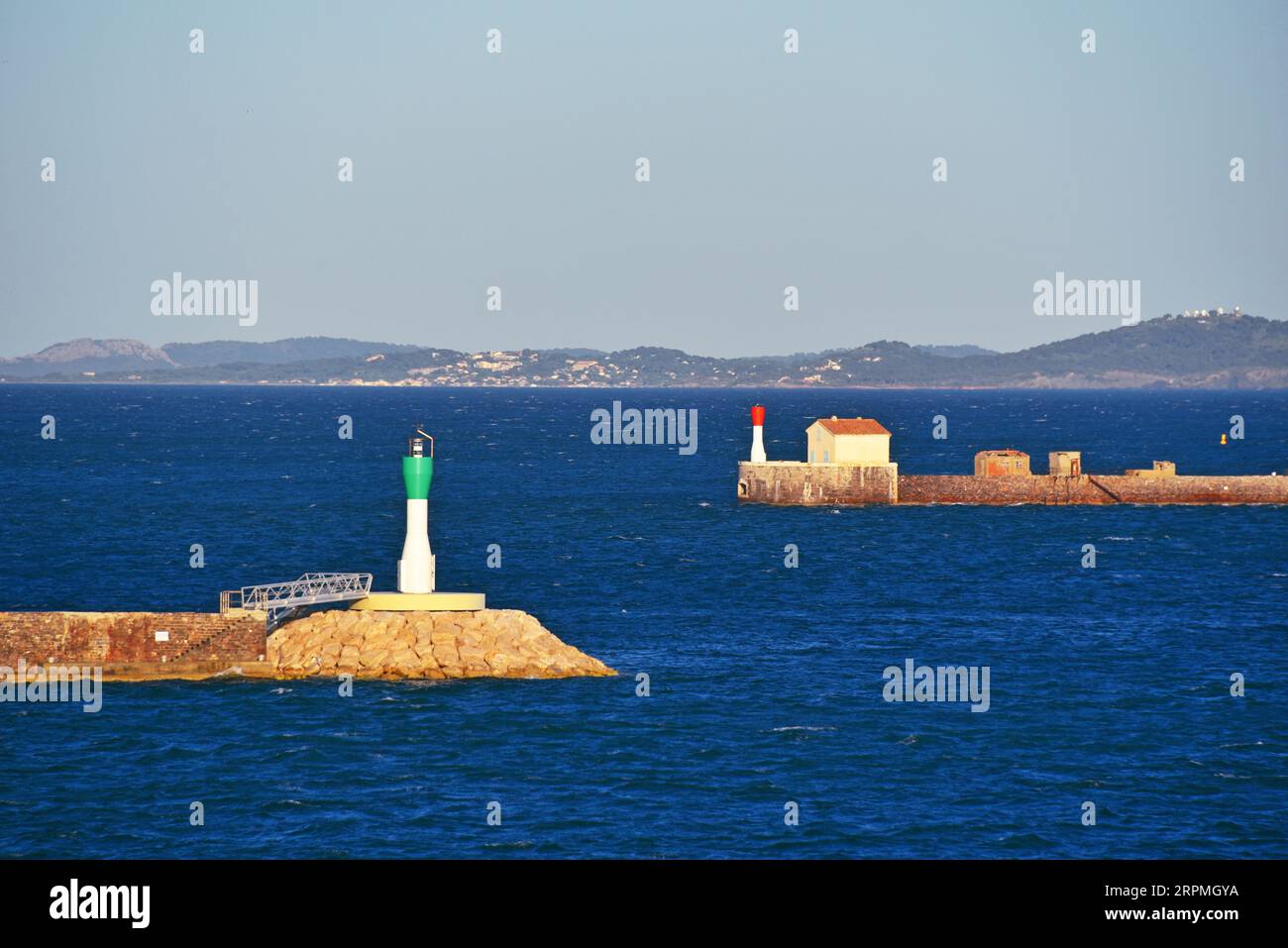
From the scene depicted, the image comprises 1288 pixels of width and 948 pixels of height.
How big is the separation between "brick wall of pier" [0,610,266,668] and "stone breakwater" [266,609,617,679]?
1.33 m

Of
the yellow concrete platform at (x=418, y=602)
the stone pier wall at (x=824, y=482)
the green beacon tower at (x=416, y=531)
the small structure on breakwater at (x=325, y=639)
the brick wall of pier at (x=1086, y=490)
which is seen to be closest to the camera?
the small structure on breakwater at (x=325, y=639)

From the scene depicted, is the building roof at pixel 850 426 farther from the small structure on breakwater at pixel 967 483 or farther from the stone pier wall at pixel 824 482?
the stone pier wall at pixel 824 482

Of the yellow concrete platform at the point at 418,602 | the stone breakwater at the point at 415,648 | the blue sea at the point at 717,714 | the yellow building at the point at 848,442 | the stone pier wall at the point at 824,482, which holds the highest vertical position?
the yellow building at the point at 848,442

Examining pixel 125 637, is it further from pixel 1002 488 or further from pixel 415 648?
pixel 1002 488

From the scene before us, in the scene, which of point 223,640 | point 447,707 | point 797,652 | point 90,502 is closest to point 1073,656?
point 797,652

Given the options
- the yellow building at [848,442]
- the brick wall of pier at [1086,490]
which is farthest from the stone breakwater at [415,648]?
the brick wall of pier at [1086,490]

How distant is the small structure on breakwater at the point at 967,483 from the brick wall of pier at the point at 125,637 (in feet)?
209

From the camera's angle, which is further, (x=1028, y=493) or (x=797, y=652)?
(x=1028, y=493)

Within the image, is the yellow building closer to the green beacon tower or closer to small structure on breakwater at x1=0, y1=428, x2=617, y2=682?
small structure on breakwater at x1=0, y1=428, x2=617, y2=682

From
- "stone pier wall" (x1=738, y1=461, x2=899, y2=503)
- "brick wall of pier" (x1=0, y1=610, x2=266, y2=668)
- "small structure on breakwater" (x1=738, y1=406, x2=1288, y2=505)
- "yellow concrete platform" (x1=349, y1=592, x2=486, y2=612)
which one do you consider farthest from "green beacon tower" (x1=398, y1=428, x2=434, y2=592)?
"stone pier wall" (x1=738, y1=461, x2=899, y2=503)

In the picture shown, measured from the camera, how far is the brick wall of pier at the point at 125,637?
47.8 metres
